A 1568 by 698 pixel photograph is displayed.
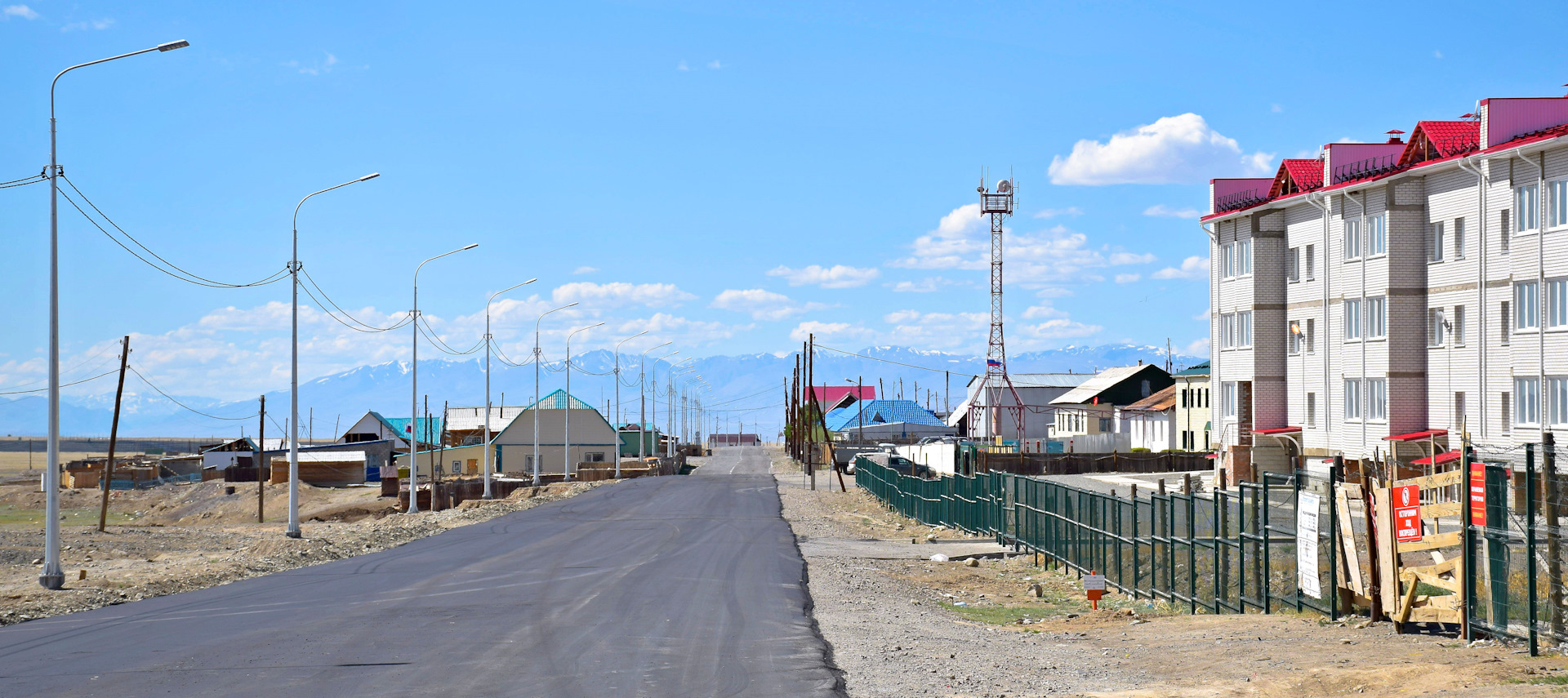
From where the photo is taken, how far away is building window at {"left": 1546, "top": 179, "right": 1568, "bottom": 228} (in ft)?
112

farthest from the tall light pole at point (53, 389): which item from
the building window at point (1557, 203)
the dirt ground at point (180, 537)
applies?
the building window at point (1557, 203)

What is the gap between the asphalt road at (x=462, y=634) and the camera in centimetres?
1173

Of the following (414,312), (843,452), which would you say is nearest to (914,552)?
(414,312)

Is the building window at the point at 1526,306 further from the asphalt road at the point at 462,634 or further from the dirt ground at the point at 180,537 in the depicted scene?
the dirt ground at the point at 180,537

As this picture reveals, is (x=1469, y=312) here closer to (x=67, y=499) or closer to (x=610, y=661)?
(x=610, y=661)

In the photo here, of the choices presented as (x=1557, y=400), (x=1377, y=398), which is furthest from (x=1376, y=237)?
(x=1557, y=400)

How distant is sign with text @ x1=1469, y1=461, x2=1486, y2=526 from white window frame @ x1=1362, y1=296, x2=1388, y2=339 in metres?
34.9

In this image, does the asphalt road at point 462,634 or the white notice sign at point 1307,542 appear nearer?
the asphalt road at point 462,634

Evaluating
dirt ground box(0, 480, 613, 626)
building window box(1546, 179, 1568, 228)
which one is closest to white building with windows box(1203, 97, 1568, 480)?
building window box(1546, 179, 1568, 228)

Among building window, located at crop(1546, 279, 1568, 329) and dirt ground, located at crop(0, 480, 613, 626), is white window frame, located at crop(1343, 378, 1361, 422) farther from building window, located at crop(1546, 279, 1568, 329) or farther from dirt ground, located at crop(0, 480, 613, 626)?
dirt ground, located at crop(0, 480, 613, 626)

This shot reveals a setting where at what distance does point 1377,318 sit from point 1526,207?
867 cm

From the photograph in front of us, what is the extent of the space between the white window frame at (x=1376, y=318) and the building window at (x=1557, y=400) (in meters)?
7.85

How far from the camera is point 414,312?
45625 millimetres

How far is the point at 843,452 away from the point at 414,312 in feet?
205
